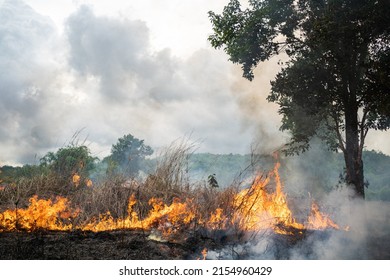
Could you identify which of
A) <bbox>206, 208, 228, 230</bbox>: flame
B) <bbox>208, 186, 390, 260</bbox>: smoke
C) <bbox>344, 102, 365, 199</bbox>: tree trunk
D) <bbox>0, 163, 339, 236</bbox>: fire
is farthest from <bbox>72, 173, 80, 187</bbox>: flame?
<bbox>344, 102, 365, 199</bbox>: tree trunk

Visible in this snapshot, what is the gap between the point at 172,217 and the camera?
7.45 meters

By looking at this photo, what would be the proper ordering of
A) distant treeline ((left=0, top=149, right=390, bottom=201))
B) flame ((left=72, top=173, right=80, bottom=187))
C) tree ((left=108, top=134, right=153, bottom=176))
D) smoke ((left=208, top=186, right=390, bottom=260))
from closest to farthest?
1. smoke ((left=208, top=186, right=390, bottom=260))
2. distant treeline ((left=0, top=149, right=390, bottom=201))
3. flame ((left=72, top=173, right=80, bottom=187))
4. tree ((left=108, top=134, right=153, bottom=176))

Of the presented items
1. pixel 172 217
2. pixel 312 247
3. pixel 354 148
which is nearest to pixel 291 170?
pixel 354 148

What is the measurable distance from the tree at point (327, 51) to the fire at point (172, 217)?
494 cm

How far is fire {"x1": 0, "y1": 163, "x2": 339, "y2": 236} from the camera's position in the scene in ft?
23.5

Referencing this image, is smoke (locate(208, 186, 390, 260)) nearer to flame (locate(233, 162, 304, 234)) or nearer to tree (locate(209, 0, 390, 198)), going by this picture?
flame (locate(233, 162, 304, 234))

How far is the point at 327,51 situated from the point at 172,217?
8.70 metres

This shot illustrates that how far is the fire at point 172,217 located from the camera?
7.18m

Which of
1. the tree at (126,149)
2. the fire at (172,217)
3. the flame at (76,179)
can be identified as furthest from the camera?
the tree at (126,149)

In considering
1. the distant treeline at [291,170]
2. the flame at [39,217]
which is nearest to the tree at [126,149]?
the distant treeline at [291,170]

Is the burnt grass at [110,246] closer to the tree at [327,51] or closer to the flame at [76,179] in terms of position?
the flame at [76,179]

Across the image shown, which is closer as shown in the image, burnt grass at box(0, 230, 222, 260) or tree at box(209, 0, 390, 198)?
burnt grass at box(0, 230, 222, 260)

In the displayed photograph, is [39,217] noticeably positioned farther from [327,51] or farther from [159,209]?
[327,51]

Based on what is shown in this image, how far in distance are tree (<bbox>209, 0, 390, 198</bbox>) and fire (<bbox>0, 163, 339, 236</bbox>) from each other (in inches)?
195
